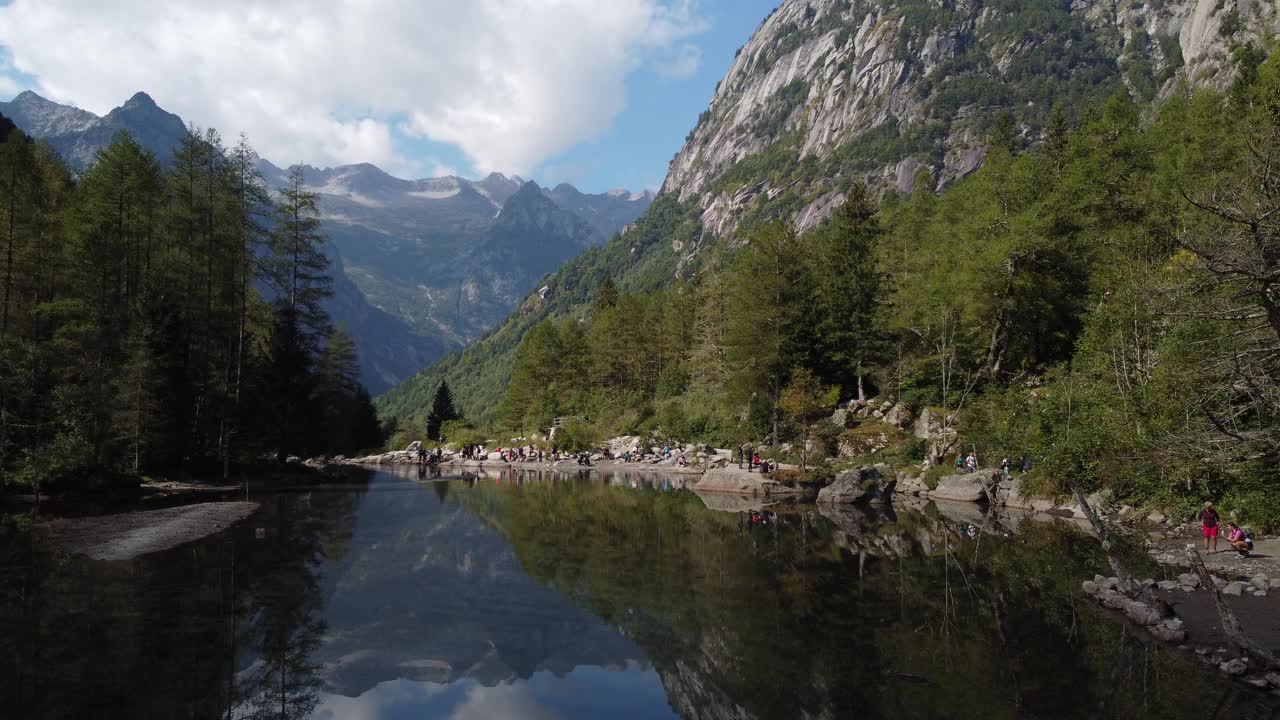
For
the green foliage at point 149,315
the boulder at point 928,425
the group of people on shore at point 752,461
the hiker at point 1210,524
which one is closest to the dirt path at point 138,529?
the green foliage at point 149,315

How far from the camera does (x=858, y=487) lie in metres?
33.5

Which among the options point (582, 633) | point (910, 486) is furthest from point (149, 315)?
point (910, 486)

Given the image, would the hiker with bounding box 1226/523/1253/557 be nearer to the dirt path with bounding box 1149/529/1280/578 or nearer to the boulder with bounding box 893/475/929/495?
the dirt path with bounding box 1149/529/1280/578

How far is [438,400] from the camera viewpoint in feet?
343

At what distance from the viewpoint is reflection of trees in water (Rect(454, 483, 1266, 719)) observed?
10164 mm

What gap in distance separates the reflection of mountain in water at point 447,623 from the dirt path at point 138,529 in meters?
5.31

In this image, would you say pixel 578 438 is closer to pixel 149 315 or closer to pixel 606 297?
pixel 606 297

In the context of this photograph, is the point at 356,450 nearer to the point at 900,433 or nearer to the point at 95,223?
the point at 95,223

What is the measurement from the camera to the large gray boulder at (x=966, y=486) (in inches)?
1271

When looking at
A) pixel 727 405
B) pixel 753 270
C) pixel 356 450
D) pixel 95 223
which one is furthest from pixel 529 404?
pixel 95 223

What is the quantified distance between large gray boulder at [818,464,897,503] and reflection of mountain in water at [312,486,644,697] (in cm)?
1833

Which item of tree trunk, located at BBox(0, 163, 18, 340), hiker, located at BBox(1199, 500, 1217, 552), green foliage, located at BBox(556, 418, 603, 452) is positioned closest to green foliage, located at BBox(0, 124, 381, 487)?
tree trunk, located at BBox(0, 163, 18, 340)

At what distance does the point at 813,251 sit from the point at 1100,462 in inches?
1341

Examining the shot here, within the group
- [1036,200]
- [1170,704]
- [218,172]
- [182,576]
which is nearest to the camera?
[1170,704]
